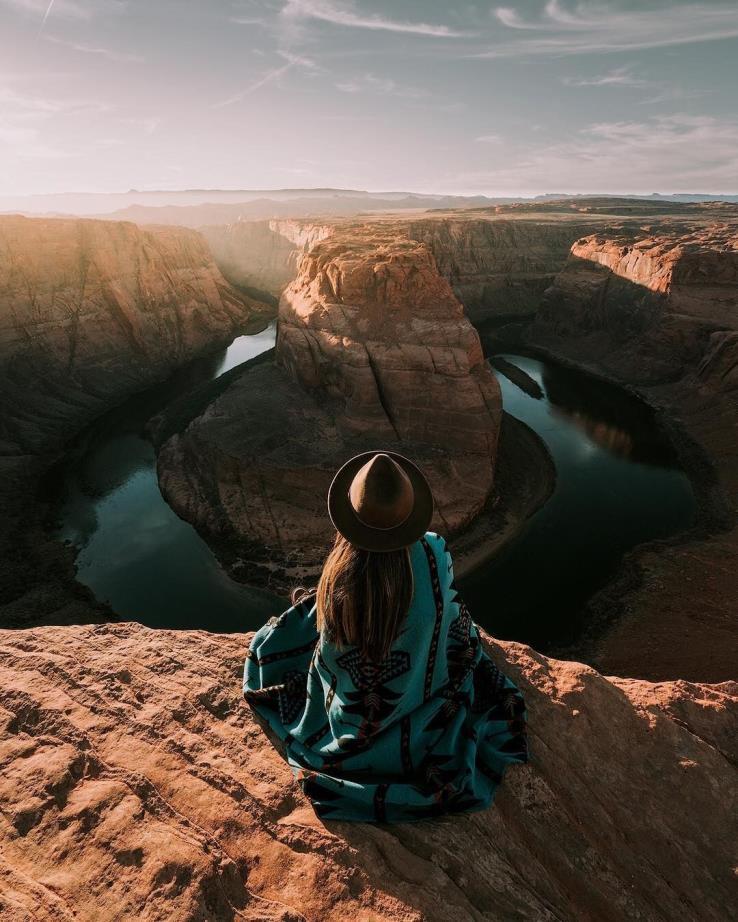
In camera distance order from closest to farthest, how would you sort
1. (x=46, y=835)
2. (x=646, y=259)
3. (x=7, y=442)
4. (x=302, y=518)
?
(x=46, y=835) → (x=302, y=518) → (x=7, y=442) → (x=646, y=259)

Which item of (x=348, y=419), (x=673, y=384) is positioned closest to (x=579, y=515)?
(x=348, y=419)

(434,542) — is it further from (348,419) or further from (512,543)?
(348,419)

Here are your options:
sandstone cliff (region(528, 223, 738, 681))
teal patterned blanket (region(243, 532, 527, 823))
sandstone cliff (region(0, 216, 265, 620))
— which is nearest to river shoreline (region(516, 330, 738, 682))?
sandstone cliff (region(528, 223, 738, 681))

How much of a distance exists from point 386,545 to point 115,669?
3.52 metres

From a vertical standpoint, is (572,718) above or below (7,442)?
above

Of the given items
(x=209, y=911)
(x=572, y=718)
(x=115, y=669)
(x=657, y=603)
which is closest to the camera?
(x=209, y=911)

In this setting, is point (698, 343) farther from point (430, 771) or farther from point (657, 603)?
point (430, 771)

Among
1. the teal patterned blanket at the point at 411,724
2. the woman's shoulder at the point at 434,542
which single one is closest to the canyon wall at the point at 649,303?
the teal patterned blanket at the point at 411,724

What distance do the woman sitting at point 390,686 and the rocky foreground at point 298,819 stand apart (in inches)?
8.7

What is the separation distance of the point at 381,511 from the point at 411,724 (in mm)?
1791

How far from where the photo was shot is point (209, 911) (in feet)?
9.14

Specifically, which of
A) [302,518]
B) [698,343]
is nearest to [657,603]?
[302,518]

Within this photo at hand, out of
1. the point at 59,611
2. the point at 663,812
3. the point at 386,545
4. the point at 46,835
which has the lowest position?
the point at 59,611

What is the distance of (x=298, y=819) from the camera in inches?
131
